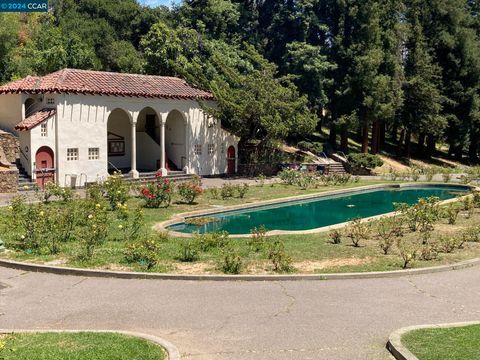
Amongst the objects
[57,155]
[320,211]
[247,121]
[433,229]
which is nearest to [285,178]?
[247,121]

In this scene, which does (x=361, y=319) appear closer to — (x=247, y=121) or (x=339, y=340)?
(x=339, y=340)

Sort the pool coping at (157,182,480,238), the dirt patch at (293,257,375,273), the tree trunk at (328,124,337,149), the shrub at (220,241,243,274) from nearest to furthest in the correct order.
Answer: the shrub at (220,241,243,274) → the dirt patch at (293,257,375,273) → the pool coping at (157,182,480,238) → the tree trunk at (328,124,337,149)

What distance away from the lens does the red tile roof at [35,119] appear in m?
28.0

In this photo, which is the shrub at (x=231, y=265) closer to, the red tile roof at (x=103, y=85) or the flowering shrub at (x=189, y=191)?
the flowering shrub at (x=189, y=191)

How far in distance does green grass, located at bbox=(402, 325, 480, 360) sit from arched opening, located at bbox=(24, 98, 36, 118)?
26.3 meters

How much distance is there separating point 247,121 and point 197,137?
340cm

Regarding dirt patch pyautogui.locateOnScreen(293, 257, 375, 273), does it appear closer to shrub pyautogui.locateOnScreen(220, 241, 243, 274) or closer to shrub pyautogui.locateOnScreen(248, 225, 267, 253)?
shrub pyautogui.locateOnScreen(220, 241, 243, 274)

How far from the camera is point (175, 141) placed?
3675cm

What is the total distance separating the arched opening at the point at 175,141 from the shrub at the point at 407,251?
21633 millimetres

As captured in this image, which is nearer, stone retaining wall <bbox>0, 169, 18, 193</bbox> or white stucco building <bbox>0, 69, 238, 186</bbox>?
stone retaining wall <bbox>0, 169, 18, 193</bbox>

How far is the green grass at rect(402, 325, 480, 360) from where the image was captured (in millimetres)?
7395

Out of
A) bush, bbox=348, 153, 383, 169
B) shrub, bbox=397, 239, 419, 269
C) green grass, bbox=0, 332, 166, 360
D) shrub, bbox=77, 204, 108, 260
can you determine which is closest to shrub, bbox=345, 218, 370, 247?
shrub, bbox=397, 239, 419, 269

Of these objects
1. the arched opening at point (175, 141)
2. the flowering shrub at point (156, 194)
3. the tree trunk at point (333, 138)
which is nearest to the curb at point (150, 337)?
the flowering shrub at point (156, 194)

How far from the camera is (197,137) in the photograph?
1438 inches
